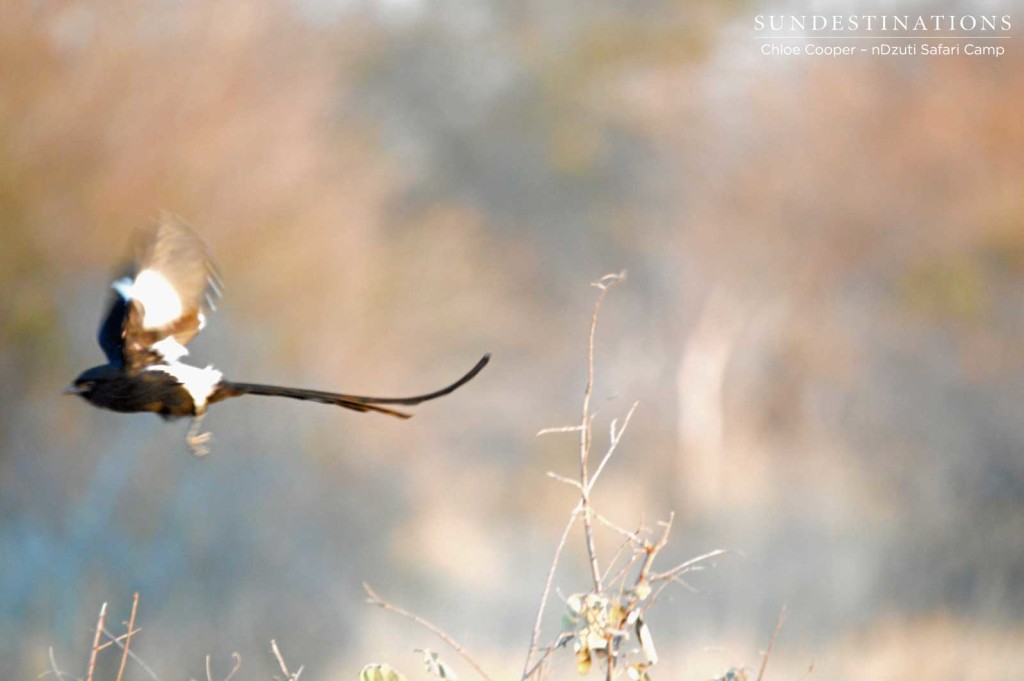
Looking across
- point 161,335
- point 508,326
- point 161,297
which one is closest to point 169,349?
point 161,335

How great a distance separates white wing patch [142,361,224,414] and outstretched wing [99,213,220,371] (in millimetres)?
67

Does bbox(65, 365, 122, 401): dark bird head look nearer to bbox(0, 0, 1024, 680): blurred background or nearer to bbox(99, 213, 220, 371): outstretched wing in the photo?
bbox(99, 213, 220, 371): outstretched wing

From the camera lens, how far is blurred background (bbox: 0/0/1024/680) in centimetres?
624

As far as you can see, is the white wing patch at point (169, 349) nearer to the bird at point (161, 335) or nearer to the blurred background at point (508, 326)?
the bird at point (161, 335)

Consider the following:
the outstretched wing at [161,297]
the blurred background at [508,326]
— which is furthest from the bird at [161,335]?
the blurred background at [508,326]

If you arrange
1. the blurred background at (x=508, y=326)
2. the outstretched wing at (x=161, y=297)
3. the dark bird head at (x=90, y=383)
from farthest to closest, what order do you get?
the blurred background at (x=508, y=326), the outstretched wing at (x=161, y=297), the dark bird head at (x=90, y=383)

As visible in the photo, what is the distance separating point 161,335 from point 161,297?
11 centimetres

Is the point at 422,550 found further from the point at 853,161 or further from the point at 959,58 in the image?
the point at 959,58

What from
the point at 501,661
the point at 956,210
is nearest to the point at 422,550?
the point at 501,661

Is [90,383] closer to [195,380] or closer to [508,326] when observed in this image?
[195,380]

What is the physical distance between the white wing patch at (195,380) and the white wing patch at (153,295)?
0.47 feet

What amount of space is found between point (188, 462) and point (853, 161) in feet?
15.0

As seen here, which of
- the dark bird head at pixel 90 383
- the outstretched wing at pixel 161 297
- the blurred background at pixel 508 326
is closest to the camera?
the dark bird head at pixel 90 383

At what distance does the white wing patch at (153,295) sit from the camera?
2496mm
